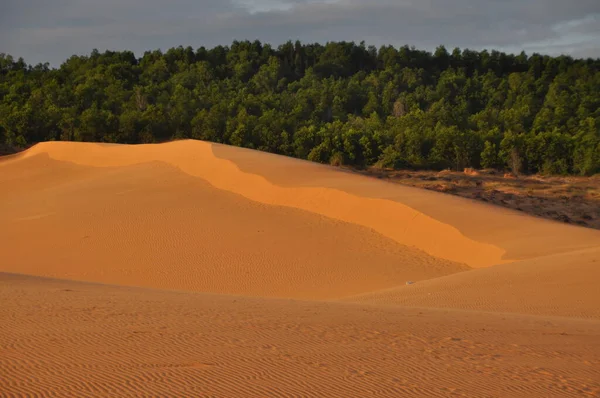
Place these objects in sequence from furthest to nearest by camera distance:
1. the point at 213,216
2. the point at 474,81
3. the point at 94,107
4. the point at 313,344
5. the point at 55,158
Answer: the point at 474,81, the point at 94,107, the point at 55,158, the point at 213,216, the point at 313,344

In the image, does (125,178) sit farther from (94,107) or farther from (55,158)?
(94,107)

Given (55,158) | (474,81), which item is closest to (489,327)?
(55,158)

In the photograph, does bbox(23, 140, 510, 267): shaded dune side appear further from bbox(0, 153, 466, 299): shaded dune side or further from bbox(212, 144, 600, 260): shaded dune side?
bbox(0, 153, 466, 299): shaded dune side

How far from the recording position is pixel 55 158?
34938 mm

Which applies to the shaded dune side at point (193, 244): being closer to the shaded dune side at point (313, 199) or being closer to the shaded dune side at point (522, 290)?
the shaded dune side at point (313, 199)

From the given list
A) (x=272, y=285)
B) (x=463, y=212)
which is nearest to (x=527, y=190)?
(x=463, y=212)

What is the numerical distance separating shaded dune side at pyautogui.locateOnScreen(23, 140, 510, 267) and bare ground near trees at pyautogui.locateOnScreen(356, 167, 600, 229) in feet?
24.3

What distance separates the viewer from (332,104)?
60906 mm

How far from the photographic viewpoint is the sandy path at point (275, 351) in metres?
5.56

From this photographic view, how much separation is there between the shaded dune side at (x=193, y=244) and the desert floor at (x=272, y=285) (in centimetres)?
8

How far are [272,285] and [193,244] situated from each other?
4.37 metres

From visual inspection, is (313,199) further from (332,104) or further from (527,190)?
(332,104)

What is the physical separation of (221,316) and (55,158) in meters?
28.8

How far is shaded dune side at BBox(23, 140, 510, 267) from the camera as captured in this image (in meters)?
18.4
